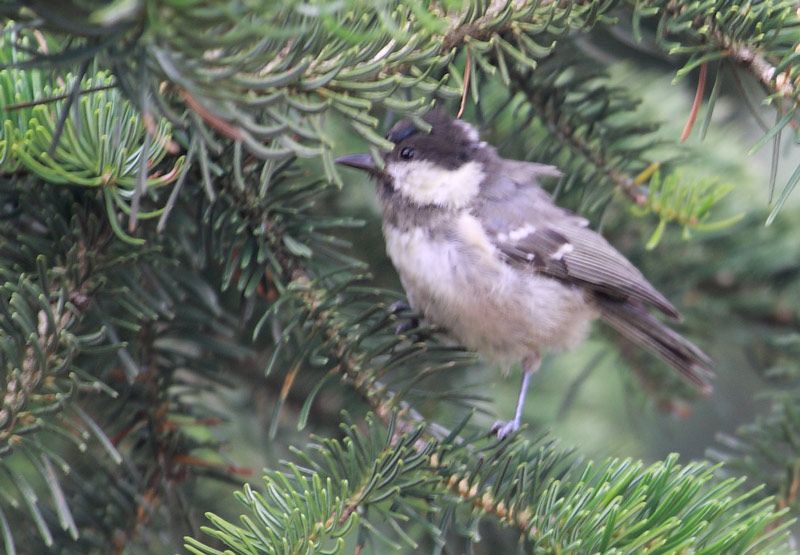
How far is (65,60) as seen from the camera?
61cm

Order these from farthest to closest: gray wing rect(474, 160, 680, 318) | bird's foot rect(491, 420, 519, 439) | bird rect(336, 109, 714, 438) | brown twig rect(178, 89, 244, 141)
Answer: gray wing rect(474, 160, 680, 318) < bird rect(336, 109, 714, 438) < bird's foot rect(491, 420, 519, 439) < brown twig rect(178, 89, 244, 141)

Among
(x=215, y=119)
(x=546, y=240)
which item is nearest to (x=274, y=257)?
(x=215, y=119)

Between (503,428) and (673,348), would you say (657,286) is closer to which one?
(673,348)

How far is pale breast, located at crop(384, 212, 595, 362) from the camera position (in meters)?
1.55

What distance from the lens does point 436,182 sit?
1711 millimetres

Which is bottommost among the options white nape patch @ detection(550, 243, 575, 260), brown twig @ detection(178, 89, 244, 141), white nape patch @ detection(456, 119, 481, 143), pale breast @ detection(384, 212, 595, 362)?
pale breast @ detection(384, 212, 595, 362)

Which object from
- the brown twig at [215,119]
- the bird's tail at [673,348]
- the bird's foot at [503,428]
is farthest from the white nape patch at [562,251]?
the brown twig at [215,119]

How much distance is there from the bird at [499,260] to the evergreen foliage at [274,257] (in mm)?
243

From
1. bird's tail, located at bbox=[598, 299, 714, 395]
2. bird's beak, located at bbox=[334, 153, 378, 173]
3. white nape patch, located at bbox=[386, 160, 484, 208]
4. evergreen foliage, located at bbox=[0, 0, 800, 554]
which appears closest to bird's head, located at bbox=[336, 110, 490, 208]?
white nape patch, located at bbox=[386, 160, 484, 208]

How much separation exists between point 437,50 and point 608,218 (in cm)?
84

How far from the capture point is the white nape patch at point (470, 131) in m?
1.62

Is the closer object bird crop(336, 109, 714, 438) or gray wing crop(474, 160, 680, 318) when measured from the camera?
bird crop(336, 109, 714, 438)

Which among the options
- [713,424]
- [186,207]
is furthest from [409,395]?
[713,424]

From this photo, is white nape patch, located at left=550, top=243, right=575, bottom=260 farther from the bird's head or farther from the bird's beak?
the bird's beak
